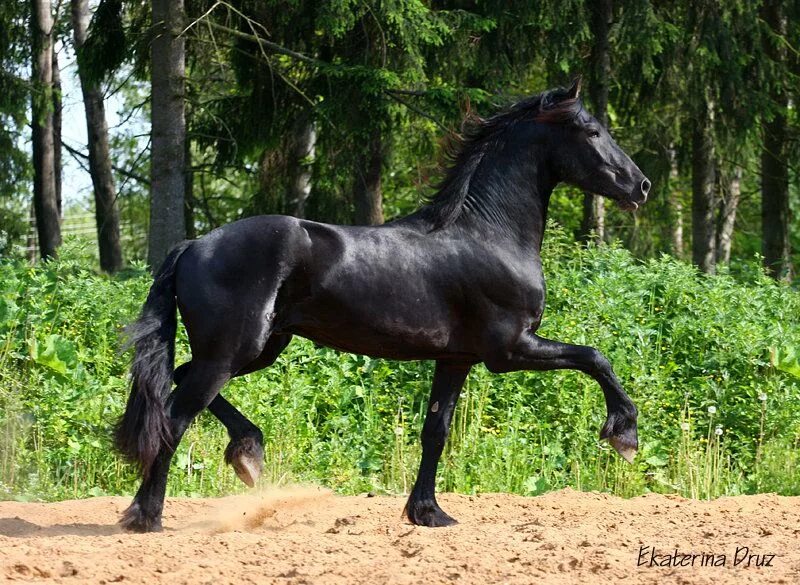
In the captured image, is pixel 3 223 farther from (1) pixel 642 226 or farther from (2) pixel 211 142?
(1) pixel 642 226

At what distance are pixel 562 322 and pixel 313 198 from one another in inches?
347

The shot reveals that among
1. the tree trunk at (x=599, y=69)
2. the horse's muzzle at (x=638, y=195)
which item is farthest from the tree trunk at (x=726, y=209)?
the horse's muzzle at (x=638, y=195)

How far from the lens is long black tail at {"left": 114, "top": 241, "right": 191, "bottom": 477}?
20.1 feet

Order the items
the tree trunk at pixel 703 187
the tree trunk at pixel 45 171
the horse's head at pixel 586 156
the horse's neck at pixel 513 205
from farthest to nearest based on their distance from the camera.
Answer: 1. the tree trunk at pixel 45 171
2. the tree trunk at pixel 703 187
3. the horse's head at pixel 586 156
4. the horse's neck at pixel 513 205

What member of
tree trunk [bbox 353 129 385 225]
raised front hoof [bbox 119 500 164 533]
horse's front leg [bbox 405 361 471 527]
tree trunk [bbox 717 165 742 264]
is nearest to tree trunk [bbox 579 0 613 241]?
tree trunk [bbox 353 129 385 225]

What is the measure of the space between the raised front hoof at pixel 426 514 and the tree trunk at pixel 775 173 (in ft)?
44.9

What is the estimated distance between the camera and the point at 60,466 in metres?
8.42

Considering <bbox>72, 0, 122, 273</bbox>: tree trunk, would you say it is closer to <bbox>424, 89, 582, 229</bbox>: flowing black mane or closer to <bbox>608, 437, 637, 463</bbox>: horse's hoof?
<bbox>424, 89, 582, 229</bbox>: flowing black mane

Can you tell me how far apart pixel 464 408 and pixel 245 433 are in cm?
285

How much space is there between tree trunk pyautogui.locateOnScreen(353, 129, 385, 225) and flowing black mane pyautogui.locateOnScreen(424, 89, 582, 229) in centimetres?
879

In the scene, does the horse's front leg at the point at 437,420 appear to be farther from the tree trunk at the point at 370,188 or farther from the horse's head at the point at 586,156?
the tree trunk at the point at 370,188

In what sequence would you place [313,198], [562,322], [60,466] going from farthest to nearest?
[313,198] → [562,322] → [60,466]

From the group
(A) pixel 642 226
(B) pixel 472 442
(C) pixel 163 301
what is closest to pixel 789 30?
(A) pixel 642 226

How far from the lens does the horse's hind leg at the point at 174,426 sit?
6.20 metres
